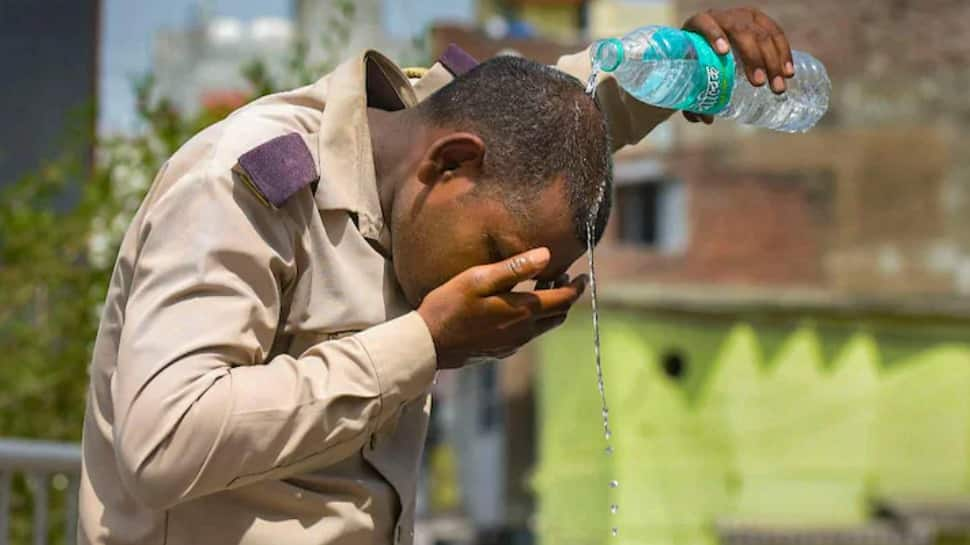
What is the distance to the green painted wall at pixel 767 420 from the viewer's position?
732 inches

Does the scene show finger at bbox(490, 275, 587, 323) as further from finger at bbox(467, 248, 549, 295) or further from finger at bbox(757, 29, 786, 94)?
finger at bbox(757, 29, 786, 94)

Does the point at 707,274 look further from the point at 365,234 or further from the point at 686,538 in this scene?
the point at 365,234

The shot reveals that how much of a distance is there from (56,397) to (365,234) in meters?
3.48

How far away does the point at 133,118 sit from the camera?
19.1 feet

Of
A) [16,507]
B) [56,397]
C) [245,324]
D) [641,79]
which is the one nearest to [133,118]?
[56,397]

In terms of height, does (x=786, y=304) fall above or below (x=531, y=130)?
below

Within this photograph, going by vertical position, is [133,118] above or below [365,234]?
below

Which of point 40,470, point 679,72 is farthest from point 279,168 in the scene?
point 40,470

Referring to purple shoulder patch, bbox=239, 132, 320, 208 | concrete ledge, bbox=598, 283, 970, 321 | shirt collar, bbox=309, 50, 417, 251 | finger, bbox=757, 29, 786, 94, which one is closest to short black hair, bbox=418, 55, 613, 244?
shirt collar, bbox=309, 50, 417, 251

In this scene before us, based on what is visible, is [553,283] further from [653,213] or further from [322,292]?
[653,213]

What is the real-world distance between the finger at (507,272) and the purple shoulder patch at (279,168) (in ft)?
0.99

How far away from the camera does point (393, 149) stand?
245 centimetres

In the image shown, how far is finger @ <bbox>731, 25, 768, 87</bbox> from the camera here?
9.05 ft

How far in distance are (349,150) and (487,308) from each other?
1.28 ft
